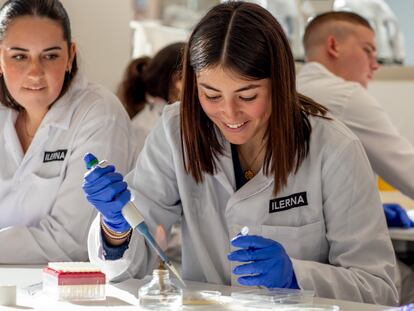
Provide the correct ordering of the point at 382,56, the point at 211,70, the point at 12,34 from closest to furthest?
the point at 211,70
the point at 12,34
the point at 382,56

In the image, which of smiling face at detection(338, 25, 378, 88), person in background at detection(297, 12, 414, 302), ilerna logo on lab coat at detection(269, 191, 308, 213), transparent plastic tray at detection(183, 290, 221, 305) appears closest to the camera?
transparent plastic tray at detection(183, 290, 221, 305)

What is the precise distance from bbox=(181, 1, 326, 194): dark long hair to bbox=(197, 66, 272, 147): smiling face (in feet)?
0.06

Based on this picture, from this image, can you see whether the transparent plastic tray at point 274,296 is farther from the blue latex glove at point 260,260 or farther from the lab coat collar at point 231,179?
the lab coat collar at point 231,179

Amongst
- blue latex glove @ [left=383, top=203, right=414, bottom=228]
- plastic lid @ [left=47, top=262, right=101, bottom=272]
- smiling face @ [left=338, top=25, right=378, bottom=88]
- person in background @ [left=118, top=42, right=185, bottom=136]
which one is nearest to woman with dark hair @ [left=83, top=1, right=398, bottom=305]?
plastic lid @ [left=47, top=262, right=101, bottom=272]

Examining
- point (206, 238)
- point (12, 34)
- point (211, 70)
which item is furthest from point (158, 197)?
point (12, 34)

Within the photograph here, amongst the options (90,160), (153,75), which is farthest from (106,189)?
(153,75)

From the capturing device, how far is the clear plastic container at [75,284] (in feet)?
6.29

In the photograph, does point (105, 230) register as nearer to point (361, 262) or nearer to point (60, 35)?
point (361, 262)

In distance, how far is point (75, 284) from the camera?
1.92 meters

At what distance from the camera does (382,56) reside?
16.7ft

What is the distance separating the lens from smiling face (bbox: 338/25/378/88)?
373cm

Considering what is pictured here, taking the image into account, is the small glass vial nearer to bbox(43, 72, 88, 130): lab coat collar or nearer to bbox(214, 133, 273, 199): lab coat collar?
bbox(214, 133, 273, 199): lab coat collar

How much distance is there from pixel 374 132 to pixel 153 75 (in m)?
1.15

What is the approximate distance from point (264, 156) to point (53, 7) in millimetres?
917
